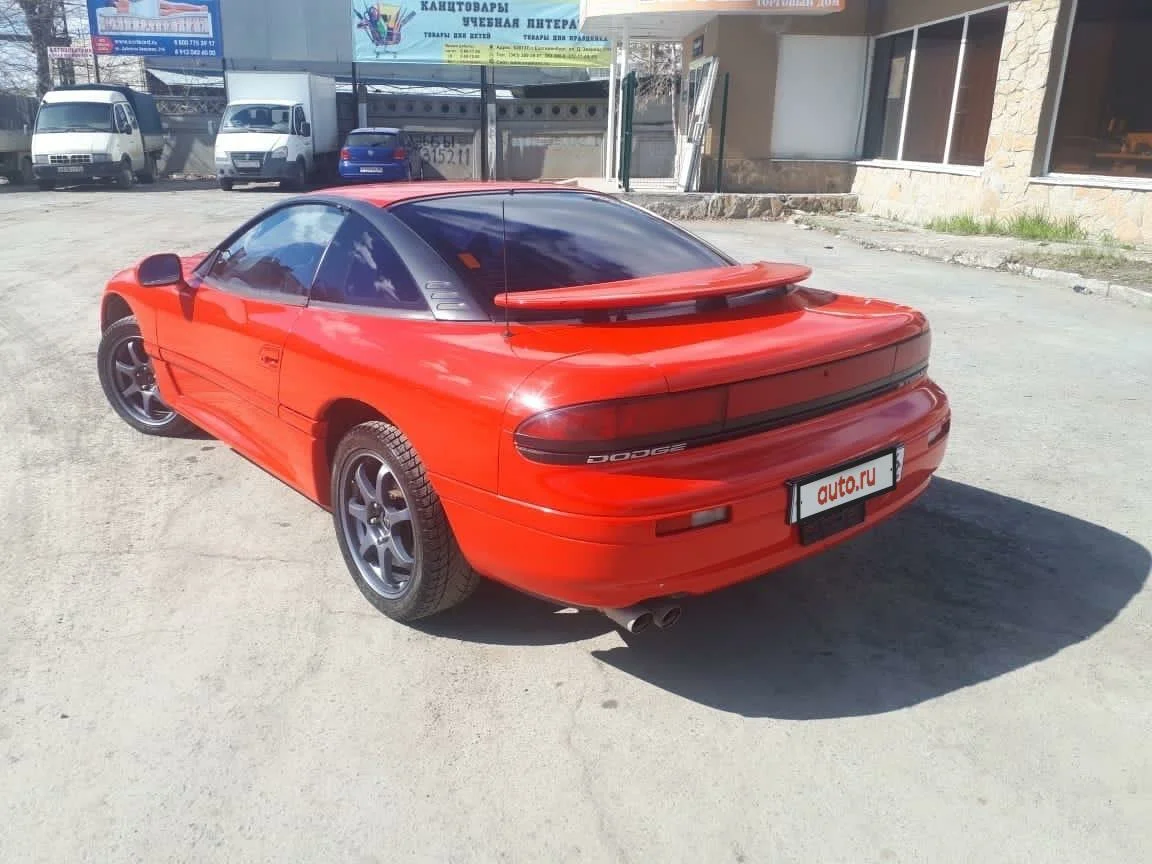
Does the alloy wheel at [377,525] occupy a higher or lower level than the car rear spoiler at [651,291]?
lower

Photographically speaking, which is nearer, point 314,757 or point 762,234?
point 314,757

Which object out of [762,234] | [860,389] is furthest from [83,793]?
[762,234]

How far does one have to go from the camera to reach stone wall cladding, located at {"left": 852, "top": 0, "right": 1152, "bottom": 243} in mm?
11125


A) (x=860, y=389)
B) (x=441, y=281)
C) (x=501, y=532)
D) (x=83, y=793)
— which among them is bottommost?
(x=83, y=793)

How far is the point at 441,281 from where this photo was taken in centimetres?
290

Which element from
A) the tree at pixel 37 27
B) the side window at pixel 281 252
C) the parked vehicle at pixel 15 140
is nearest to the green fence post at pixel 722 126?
the side window at pixel 281 252

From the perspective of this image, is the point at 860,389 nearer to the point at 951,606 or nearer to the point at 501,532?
the point at 951,606

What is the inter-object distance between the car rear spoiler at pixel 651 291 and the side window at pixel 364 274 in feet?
1.20

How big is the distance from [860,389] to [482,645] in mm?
1445

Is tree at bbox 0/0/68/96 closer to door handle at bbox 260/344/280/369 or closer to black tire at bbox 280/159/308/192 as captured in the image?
black tire at bbox 280/159/308/192

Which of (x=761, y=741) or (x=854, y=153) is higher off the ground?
(x=854, y=153)

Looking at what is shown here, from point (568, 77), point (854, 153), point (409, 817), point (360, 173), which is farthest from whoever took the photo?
point (568, 77)

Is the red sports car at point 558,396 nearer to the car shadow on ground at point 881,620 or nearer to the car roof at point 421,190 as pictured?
the car roof at point 421,190

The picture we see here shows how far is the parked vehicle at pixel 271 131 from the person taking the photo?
71.9 feet
